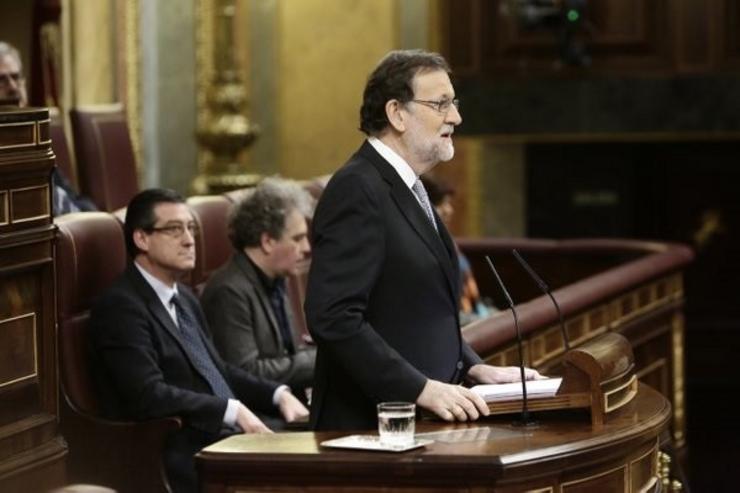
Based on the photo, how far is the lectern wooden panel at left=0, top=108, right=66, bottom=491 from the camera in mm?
4531

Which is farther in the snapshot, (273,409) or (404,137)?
(273,409)

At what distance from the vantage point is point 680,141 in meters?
12.0

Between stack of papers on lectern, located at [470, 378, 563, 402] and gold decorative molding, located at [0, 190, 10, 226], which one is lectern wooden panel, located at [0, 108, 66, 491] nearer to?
gold decorative molding, located at [0, 190, 10, 226]

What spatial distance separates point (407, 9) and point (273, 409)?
6.61 m

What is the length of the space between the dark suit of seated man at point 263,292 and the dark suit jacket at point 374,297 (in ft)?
5.68

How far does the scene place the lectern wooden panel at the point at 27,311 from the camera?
4531 millimetres

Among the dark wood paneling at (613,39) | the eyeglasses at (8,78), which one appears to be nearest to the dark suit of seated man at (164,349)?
the eyeglasses at (8,78)

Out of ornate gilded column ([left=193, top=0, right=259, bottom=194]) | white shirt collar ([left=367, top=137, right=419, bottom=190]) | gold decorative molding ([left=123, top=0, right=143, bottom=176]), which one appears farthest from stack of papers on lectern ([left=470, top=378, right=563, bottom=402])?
ornate gilded column ([left=193, top=0, right=259, bottom=194])

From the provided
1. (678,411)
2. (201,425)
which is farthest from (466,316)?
(201,425)

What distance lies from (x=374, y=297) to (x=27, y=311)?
1209 millimetres

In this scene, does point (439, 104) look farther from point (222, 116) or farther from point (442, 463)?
point (222, 116)

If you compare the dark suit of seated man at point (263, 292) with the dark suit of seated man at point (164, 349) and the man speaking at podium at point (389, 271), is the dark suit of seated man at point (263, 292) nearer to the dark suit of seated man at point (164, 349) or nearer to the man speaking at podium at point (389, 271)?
the dark suit of seated man at point (164, 349)

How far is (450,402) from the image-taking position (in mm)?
3711

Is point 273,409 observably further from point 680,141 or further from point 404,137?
point 680,141
